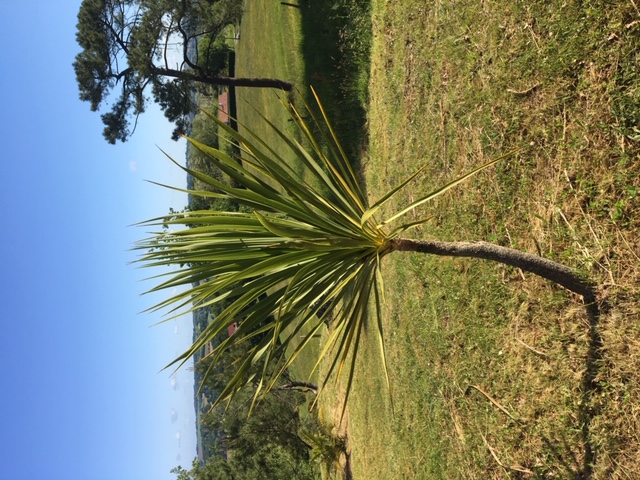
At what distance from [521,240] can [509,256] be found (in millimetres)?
964

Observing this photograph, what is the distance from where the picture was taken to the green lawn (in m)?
2.98

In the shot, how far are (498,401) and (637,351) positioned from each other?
1548 mm

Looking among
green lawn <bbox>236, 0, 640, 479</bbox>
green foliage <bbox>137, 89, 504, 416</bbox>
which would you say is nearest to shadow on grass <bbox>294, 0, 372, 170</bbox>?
green lawn <bbox>236, 0, 640, 479</bbox>

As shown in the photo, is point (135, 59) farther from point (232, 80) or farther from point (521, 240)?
point (521, 240)

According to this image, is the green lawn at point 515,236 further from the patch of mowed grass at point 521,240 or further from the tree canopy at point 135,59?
the tree canopy at point 135,59

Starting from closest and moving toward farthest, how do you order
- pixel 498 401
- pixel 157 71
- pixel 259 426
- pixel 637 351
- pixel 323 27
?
1. pixel 637 351
2. pixel 498 401
3. pixel 323 27
4. pixel 157 71
5. pixel 259 426

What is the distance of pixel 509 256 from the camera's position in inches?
120

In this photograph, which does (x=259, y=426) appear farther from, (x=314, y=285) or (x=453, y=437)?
(x=314, y=285)

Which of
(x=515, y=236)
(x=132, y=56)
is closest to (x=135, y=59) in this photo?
(x=132, y=56)

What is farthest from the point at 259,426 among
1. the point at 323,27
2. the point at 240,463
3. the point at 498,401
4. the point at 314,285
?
the point at 314,285

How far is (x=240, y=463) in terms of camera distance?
1695cm

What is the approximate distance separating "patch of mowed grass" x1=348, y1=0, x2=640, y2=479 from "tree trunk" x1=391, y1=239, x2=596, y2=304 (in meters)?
0.13

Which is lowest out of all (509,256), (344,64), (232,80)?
(509,256)

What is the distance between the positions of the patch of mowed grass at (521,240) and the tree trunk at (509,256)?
5.0 inches
